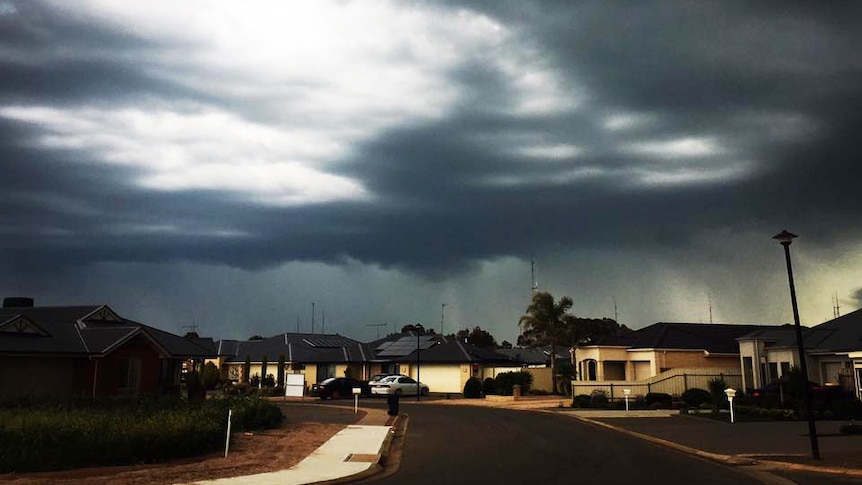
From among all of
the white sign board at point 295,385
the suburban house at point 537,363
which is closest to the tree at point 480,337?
the suburban house at point 537,363

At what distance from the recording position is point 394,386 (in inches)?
2186

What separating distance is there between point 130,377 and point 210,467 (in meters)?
25.6

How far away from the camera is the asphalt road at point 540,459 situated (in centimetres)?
1625

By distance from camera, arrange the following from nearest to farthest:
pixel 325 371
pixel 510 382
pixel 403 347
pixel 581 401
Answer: pixel 581 401 → pixel 510 382 → pixel 325 371 → pixel 403 347

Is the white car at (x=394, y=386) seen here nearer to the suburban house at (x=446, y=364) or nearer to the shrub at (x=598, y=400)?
the suburban house at (x=446, y=364)

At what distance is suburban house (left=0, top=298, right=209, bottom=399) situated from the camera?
3472 cm

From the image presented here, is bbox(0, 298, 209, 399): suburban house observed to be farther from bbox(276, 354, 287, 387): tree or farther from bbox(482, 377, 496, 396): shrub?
bbox(482, 377, 496, 396): shrub

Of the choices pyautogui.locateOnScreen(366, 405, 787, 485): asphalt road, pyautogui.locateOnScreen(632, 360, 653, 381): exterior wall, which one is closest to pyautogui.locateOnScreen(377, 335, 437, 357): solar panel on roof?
pyautogui.locateOnScreen(632, 360, 653, 381): exterior wall

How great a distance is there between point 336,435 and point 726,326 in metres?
45.4

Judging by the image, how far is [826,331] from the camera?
140ft

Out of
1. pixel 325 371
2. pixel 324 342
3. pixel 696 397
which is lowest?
pixel 696 397

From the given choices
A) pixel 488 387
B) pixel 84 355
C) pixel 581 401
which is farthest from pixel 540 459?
pixel 488 387

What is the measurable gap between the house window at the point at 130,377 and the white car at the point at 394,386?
2011 centimetres

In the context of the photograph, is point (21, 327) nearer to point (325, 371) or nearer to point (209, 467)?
point (209, 467)
